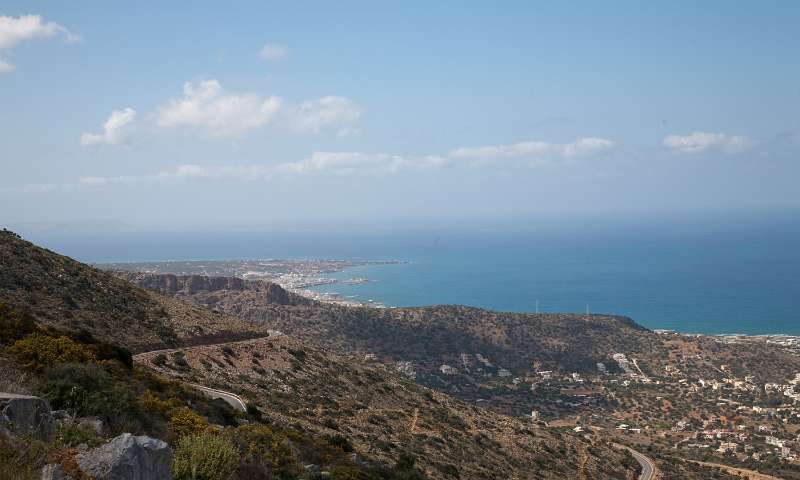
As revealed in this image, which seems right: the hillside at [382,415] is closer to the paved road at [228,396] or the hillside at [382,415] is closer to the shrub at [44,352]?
the paved road at [228,396]

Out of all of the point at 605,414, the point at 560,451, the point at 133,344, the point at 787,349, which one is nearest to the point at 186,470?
the point at 133,344

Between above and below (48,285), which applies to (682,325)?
below

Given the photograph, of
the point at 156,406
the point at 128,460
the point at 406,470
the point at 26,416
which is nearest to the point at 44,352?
the point at 156,406

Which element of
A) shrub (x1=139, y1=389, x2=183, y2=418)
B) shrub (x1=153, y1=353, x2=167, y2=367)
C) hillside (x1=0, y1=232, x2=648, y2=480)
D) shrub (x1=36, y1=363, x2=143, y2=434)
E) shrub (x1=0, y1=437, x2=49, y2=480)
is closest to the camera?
shrub (x1=0, y1=437, x2=49, y2=480)

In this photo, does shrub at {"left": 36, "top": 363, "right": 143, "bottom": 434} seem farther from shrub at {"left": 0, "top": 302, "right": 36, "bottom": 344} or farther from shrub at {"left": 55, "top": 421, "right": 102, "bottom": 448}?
shrub at {"left": 0, "top": 302, "right": 36, "bottom": 344}

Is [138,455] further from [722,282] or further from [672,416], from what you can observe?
[722,282]

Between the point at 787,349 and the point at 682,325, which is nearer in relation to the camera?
the point at 787,349

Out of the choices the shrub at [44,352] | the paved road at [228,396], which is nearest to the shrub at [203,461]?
the shrub at [44,352]

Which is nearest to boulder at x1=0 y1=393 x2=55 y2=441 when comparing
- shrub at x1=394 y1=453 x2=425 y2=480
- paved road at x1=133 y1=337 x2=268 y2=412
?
shrub at x1=394 y1=453 x2=425 y2=480
